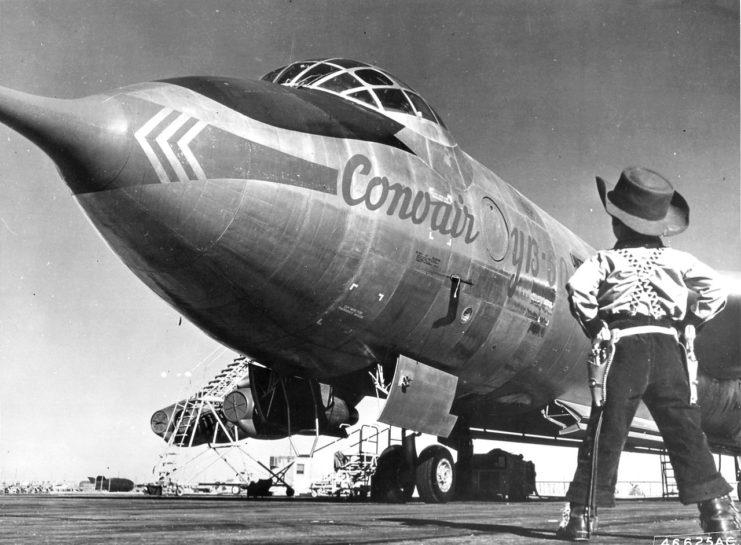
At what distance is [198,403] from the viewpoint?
19453 millimetres

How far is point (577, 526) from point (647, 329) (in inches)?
49.1

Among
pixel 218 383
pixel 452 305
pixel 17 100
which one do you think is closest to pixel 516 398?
pixel 452 305

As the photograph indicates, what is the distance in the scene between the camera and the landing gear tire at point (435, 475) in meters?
11.8

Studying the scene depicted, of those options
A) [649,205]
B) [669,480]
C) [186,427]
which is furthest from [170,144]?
[186,427]

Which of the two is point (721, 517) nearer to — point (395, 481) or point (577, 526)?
point (577, 526)

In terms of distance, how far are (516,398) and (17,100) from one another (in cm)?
958

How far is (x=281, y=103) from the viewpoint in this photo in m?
8.64

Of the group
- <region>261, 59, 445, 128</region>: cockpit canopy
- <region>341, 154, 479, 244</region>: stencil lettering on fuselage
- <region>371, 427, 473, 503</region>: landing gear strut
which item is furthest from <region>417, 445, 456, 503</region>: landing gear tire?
<region>261, 59, 445, 128</region>: cockpit canopy

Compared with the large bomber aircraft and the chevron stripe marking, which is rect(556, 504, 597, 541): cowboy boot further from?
the chevron stripe marking

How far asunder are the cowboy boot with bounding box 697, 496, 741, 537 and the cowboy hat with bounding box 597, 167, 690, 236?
1.64m

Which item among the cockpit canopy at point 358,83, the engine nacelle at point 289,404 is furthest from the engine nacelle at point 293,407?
the cockpit canopy at point 358,83

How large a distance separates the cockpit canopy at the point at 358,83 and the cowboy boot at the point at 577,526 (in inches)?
282

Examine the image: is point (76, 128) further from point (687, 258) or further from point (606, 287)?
point (687, 258)

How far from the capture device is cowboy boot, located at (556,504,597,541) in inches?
162
